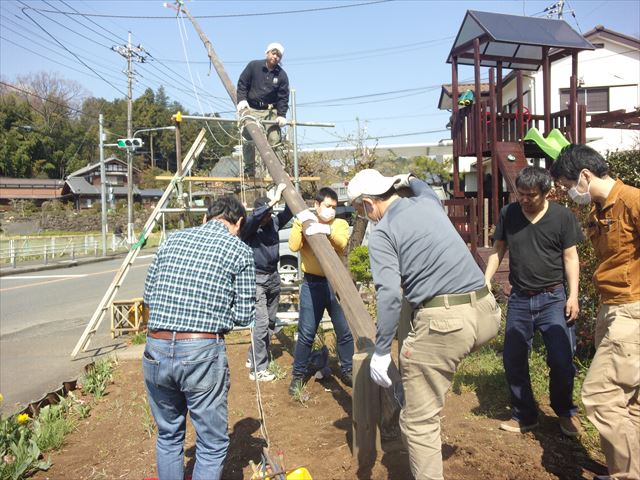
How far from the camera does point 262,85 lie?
21.8ft

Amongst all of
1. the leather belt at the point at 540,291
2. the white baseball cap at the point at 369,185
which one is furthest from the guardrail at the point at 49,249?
the leather belt at the point at 540,291

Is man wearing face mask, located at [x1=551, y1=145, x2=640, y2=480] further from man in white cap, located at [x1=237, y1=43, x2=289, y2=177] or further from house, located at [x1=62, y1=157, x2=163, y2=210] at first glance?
house, located at [x1=62, y1=157, x2=163, y2=210]

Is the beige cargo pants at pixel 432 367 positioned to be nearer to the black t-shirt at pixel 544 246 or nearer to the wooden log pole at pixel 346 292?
the wooden log pole at pixel 346 292

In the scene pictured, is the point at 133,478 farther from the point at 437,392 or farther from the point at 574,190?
the point at 574,190

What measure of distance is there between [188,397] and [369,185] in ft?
5.09

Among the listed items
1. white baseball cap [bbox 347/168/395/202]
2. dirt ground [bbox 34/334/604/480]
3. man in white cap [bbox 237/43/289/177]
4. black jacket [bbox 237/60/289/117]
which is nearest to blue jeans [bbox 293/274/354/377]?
dirt ground [bbox 34/334/604/480]

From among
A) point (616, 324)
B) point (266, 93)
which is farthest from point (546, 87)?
point (616, 324)

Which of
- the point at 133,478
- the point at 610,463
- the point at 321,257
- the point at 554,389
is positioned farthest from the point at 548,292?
the point at 133,478

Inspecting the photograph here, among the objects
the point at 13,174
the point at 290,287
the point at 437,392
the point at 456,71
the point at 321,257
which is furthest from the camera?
the point at 13,174

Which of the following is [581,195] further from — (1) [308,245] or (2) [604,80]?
(2) [604,80]

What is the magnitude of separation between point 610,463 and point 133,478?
9.53 ft

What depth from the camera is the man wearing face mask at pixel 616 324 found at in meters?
2.63

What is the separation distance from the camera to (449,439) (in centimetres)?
350

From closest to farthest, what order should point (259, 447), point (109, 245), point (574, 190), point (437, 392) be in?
point (437, 392) < point (574, 190) < point (259, 447) < point (109, 245)
